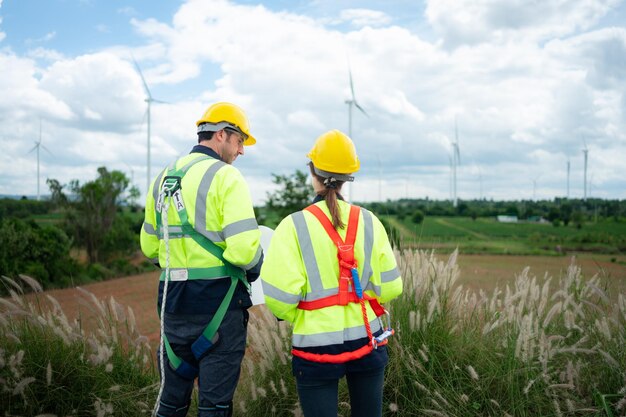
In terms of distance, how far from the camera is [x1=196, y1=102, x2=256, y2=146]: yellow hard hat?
13.6 ft

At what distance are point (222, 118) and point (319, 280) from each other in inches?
65.6

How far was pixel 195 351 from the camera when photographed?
3.79m

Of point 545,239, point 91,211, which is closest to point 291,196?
point 91,211

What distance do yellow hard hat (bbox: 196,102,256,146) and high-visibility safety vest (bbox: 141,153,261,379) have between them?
1.00 feet

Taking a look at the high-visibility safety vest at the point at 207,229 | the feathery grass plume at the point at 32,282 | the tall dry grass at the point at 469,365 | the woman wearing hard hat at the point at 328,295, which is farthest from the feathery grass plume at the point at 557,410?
the feathery grass plume at the point at 32,282

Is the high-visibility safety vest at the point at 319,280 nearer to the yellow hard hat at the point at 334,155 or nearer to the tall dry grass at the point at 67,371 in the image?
the yellow hard hat at the point at 334,155

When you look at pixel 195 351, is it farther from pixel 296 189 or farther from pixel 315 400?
pixel 296 189

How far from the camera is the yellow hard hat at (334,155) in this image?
339cm

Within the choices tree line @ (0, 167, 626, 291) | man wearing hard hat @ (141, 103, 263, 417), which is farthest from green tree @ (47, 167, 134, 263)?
man wearing hard hat @ (141, 103, 263, 417)

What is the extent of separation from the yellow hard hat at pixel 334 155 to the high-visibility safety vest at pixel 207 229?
0.70 m

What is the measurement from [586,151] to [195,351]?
5161 cm

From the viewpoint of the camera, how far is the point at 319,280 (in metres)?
3.20

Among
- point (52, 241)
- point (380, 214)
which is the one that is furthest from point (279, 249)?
point (52, 241)

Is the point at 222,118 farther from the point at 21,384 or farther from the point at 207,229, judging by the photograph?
the point at 21,384
